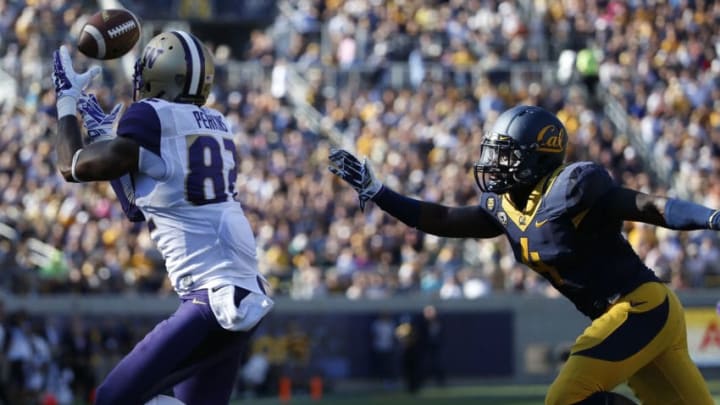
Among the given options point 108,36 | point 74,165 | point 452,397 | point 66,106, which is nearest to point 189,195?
point 74,165

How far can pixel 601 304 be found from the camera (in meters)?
6.71

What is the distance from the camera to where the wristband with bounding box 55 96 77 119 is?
6523mm

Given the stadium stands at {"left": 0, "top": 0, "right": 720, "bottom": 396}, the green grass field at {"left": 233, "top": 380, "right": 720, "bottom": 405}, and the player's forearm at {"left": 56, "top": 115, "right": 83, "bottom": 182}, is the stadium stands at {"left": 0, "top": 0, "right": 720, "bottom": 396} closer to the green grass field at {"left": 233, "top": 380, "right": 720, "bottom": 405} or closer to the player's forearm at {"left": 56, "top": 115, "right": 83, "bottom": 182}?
the green grass field at {"left": 233, "top": 380, "right": 720, "bottom": 405}

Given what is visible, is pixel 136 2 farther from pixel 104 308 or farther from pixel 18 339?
pixel 18 339

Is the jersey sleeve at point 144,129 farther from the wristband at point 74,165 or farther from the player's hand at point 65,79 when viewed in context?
the player's hand at point 65,79

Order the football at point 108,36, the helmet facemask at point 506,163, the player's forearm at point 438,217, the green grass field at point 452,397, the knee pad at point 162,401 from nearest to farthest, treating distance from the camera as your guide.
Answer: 1. the knee pad at point 162,401
2. the helmet facemask at point 506,163
3. the football at point 108,36
4. the player's forearm at point 438,217
5. the green grass field at point 452,397

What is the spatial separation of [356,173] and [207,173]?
4.17 feet

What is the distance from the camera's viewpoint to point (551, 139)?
6.91m

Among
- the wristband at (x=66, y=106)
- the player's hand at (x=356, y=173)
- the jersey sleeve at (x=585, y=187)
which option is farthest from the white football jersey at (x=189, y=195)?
the jersey sleeve at (x=585, y=187)

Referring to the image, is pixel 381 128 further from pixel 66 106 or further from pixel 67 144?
pixel 67 144

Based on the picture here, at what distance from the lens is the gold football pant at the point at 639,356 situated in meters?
6.47

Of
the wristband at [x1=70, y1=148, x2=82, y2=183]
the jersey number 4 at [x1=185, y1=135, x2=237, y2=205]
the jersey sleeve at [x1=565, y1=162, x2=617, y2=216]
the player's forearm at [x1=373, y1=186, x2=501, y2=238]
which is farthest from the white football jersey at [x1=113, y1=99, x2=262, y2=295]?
the jersey sleeve at [x1=565, y1=162, x2=617, y2=216]

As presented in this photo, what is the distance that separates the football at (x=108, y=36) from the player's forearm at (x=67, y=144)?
2.11 feet

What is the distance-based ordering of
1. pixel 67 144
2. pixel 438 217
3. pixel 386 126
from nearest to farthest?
pixel 67 144 → pixel 438 217 → pixel 386 126
